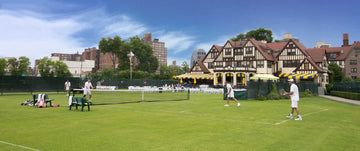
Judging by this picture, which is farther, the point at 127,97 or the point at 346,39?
the point at 346,39

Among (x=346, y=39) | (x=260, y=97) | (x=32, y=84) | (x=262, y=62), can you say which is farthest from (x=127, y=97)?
(x=346, y=39)

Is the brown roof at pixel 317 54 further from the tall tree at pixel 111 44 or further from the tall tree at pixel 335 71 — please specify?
the tall tree at pixel 111 44

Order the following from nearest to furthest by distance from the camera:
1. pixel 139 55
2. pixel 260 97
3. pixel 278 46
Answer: pixel 260 97, pixel 278 46, pixel 139 55

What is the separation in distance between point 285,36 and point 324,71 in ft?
116

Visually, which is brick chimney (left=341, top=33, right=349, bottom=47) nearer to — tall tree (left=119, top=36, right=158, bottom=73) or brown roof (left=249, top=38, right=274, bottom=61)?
brown roof (left=249, top=38, right=274, bottom=61)

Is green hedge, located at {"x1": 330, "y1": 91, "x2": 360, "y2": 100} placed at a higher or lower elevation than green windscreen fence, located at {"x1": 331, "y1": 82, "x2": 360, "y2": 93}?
lower

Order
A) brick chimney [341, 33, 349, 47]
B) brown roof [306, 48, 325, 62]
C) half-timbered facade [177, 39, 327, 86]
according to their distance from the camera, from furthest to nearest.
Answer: brick chimney [341, 33, 349, 47] → brown roof [306, 48, 325, 62] → half-timbered facade [177, 39, 327, 86]

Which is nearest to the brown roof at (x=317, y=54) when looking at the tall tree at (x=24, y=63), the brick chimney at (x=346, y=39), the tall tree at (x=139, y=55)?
the brick chimney at (x=346, y=39)

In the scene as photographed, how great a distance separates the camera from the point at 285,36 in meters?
90.8

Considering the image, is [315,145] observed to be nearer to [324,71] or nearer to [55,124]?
[55,124]

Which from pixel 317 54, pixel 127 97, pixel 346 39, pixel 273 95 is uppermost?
pixel 346 39

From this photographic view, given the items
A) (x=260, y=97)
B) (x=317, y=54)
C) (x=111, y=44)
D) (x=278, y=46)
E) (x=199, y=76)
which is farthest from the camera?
(x=111, y=44)

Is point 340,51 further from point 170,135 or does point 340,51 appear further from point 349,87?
A: point 170,135

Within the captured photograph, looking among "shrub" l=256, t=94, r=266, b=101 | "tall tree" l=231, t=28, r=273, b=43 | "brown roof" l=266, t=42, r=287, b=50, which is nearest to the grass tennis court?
"shrub" l=256, t=94, r=266, b=101
